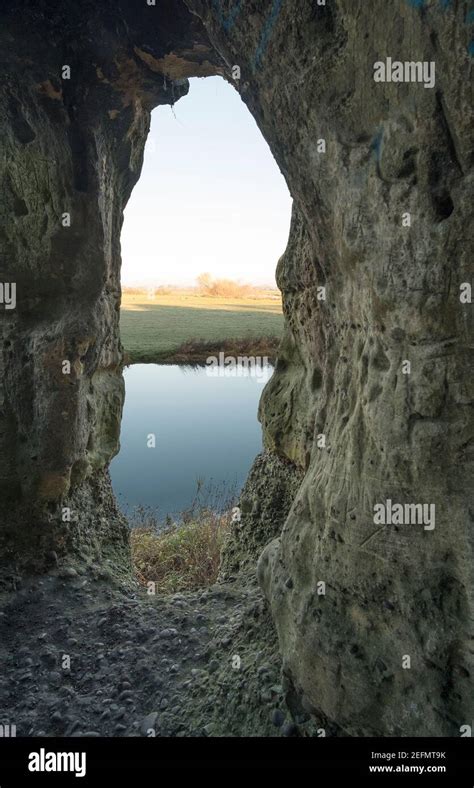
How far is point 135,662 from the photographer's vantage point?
178 inches

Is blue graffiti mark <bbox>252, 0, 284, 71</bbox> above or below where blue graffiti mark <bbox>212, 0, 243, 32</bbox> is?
below

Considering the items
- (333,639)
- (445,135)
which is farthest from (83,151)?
(333,639)

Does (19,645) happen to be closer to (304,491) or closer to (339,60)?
(304,491)

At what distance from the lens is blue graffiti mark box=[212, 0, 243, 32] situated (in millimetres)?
3514

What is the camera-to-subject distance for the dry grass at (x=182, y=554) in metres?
11.0

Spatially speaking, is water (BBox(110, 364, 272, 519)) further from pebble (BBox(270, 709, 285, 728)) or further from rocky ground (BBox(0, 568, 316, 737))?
pebble (BBox(270, 709, 285, 728))

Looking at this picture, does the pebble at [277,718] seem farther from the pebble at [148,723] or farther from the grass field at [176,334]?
the grass field at [176,334]

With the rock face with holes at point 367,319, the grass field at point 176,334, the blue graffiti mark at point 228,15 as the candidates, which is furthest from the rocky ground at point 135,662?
the grass field at point 176,334

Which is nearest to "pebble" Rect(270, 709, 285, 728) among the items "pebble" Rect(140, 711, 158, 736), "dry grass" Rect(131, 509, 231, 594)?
"pebble" Rect(140, 711, 158, 736)

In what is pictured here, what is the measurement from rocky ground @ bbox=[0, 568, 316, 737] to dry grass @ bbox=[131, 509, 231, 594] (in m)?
4.96

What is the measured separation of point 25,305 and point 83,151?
1.64 metres

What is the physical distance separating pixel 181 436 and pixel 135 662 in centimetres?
2052

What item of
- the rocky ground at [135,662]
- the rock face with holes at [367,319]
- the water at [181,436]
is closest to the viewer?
the rock face with holes at [367,319]

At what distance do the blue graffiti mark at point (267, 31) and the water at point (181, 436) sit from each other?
14.5 m
